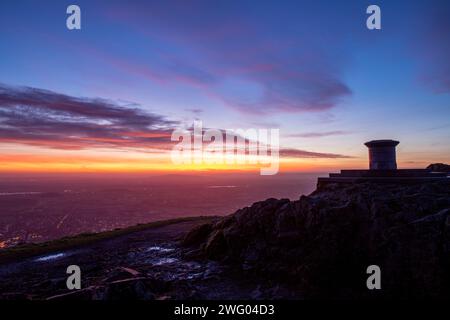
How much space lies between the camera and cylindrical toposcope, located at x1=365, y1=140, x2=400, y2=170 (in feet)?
74.2

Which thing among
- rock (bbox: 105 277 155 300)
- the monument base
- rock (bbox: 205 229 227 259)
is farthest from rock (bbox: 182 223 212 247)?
the monument base

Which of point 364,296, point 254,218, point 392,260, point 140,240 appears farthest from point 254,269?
point 140,240

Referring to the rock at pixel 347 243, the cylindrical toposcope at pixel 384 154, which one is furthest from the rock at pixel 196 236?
the cylindrical toposcope at pixel 384 154

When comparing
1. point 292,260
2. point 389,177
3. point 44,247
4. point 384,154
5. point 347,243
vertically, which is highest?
point 384,154

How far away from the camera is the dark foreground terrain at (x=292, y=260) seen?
34.7 ft

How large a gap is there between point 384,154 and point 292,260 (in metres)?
14.8

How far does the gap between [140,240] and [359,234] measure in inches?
596

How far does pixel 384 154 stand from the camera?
22.7 metres

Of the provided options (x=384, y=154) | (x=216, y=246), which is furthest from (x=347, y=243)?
(x=384, y=154)

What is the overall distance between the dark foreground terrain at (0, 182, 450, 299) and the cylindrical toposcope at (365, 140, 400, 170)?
5.86 meters

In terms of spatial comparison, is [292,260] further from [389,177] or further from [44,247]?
[44,247]

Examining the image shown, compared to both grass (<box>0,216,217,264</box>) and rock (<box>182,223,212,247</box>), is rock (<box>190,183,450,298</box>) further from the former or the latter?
grass (<box>0,216,217,264</box>)
